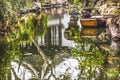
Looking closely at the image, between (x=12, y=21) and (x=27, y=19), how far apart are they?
141cm

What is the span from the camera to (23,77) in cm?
686

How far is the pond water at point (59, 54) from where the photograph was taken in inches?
275

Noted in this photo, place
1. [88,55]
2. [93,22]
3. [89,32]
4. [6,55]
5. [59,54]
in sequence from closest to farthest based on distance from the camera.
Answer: [88,55] → [6,55] → [59,54] → [89,32] → [93,22]

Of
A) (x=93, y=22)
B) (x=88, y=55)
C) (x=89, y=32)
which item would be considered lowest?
(x=89, y=32)

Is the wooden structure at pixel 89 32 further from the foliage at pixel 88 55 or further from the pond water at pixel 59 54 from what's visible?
the foliage at pixel 88 55

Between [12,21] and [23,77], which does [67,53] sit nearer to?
[23,77]

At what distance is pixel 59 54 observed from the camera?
358 inches

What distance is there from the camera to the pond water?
6.98m

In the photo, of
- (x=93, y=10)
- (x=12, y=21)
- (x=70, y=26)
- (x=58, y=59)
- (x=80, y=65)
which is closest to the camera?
(x=80, y=65)

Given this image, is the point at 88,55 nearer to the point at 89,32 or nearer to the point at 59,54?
the point at 59,54

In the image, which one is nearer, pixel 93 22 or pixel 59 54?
pixel 59 54

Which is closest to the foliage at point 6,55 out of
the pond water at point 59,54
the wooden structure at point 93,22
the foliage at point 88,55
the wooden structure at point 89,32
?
the pond water at point 59,54

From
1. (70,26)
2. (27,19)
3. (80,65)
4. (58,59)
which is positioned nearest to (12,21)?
(27,19)

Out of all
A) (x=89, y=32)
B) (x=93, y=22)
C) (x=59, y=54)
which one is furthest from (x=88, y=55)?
(x=93, y=22)
